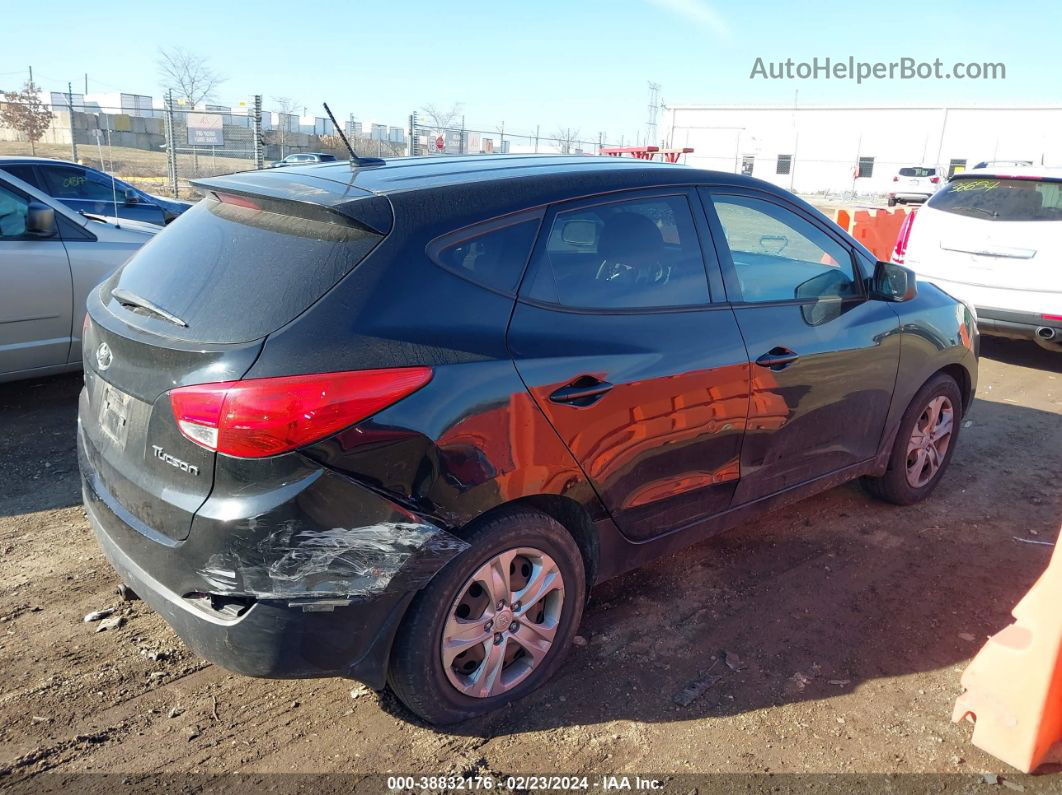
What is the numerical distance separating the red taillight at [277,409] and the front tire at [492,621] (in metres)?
0.56

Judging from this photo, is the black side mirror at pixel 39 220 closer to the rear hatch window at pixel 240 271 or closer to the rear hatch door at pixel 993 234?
the rear hatch window at pixel 240 271

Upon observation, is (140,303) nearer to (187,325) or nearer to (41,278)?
(187,325)

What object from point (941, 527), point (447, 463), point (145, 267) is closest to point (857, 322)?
point (941, 527)

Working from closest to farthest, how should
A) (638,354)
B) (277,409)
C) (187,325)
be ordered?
(277,409) → (187,325) → (638,354)

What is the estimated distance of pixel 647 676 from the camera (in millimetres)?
3047

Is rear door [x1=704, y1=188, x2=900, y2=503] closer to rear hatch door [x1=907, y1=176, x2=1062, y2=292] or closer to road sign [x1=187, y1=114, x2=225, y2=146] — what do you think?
rear hatch door [x1=907, y1=176, x2=1062, y2=292]

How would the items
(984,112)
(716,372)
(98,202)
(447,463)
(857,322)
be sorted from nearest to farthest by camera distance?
(447,463) → (716,372) → (857,322) → (98,202) → (984,112)

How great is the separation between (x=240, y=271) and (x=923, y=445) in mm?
3706

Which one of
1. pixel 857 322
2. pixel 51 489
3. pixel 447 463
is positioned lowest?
pixel 51 489

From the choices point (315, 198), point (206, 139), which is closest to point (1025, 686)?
point (315, 198)

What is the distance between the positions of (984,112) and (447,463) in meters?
54.4

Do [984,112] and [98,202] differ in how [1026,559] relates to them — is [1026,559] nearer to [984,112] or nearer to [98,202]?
[98,202]

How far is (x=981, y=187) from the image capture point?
8148 millimetres

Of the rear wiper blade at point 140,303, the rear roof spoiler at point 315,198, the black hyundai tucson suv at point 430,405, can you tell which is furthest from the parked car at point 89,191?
the black hyundai tucson suv at point 430,405
